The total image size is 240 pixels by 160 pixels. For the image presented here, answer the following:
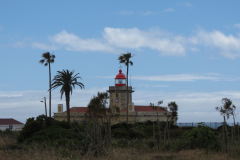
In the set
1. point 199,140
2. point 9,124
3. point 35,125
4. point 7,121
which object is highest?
point 35,125

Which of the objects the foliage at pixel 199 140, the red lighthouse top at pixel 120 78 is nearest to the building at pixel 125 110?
the red lighthouse top at pixel 120 78

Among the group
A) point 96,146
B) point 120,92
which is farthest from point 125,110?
point 96,146

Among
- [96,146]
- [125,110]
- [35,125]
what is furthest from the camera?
[125,110]

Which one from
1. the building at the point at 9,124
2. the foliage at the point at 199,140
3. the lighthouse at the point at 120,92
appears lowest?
the building at the point at 9,124

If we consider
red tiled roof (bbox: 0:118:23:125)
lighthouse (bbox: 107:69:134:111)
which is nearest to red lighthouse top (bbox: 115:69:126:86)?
lighthouse (bbox: 107:69:134:111)

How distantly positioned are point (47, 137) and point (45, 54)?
4538cm

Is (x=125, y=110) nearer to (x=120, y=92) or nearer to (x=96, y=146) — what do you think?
(x=120, y=92)

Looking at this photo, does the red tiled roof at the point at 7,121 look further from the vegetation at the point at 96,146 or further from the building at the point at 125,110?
the vegetation at the point at 96,146

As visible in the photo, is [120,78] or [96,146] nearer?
[96,146]

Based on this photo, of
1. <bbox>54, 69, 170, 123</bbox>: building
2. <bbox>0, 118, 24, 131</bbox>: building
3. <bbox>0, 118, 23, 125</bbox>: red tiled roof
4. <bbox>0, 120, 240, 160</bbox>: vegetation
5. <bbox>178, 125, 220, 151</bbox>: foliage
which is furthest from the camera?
<bbox>0, 118, 23, 125</bbox>: red tiled roof

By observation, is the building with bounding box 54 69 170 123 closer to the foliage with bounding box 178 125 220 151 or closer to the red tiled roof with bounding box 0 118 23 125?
the red tiled roof with bounding box 0 118 23 125

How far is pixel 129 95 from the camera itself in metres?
66.6

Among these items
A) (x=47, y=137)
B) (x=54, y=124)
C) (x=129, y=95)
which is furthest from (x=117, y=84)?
(x=47, y=137)

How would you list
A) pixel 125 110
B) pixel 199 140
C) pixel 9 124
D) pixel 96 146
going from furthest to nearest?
pixel 9 124 < pixel 125 110 < pixel 199 140 < pixel 96 146
